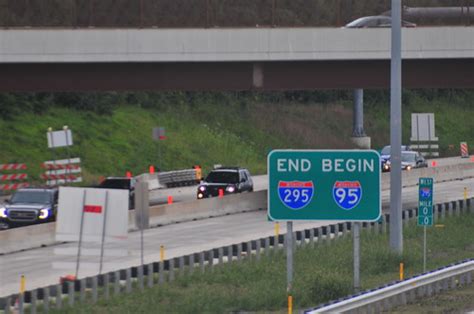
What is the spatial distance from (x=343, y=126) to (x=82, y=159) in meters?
35.2

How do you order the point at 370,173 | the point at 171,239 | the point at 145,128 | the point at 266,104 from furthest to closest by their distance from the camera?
the point at 266,104, the point at 145,128, the point at 171,239, the point at 370,173

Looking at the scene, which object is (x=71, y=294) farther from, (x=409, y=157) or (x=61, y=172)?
(x=409, y=157)

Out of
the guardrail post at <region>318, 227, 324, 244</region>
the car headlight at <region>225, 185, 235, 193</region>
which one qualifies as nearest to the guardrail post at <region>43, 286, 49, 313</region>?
the guardrail post at <region>318, 227, 324, 244</region>

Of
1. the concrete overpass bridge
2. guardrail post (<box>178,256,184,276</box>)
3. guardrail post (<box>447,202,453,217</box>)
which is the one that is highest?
the concrete overpass bridge

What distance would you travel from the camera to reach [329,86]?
47.4 meters

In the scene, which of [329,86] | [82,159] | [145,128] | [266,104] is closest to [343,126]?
[266,104]

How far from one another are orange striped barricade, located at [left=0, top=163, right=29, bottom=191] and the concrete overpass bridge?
14.6m

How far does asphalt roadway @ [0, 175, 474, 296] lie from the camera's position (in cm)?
3173

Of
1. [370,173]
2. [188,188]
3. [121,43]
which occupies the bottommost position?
[188,188]

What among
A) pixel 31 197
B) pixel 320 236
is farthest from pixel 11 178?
pixel 320 236

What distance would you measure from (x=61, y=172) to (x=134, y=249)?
26677 millimetres

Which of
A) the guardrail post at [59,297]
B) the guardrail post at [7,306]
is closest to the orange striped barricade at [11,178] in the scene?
the guardrail post at [59,297]

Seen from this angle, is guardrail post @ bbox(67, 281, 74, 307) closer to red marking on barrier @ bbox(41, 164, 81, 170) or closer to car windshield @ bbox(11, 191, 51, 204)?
car windshield @ bbox(11, 191, 51, 204)

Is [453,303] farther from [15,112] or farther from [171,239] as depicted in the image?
[15,112]
